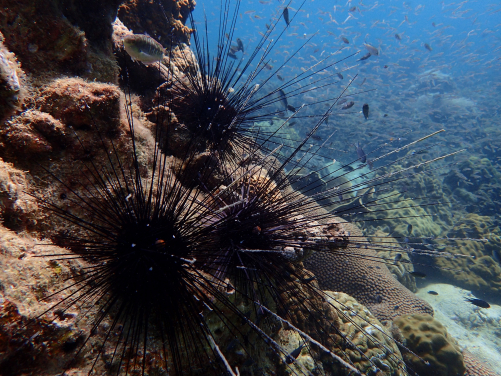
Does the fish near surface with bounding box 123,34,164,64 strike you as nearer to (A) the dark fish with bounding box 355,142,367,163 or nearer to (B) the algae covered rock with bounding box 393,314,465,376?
(A) the dark fish with bounding box 355,142,367,163

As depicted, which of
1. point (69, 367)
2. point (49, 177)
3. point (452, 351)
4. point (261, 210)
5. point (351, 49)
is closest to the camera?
point (69, 367)

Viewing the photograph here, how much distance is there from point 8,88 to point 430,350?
23.3 ft

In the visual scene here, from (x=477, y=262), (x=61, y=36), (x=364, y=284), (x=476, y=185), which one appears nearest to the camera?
(x=61, y=36)

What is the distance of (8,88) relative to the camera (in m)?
1.70

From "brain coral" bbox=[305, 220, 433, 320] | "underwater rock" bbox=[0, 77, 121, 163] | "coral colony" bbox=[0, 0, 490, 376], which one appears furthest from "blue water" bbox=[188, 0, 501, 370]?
"brain coral" bbox=[305, 220, 433, 320]

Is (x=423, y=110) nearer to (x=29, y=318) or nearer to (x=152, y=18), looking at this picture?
(x=152, y=18)

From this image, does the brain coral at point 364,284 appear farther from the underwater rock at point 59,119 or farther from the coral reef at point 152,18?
the coral reef at point 152,18

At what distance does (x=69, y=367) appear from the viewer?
146cm

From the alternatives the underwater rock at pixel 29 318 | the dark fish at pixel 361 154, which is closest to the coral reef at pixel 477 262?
the dark fish at pixel 361 154

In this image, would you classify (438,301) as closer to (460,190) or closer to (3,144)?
(460,190)

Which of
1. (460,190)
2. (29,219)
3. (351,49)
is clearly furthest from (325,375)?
(351,49)

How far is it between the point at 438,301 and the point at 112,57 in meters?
11.2

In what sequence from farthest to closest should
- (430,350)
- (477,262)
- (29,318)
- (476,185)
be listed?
(476,185)
(477,262)
(430,350)
(29,318)

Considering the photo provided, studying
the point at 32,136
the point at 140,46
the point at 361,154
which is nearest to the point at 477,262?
the point at 361,154
